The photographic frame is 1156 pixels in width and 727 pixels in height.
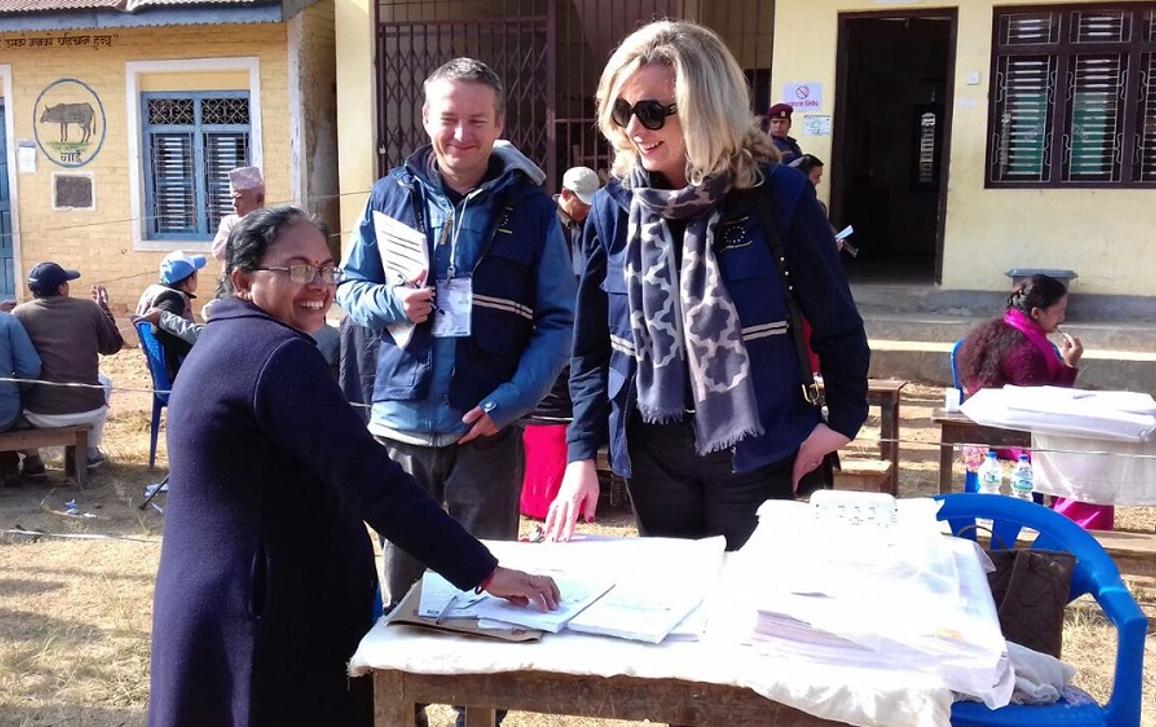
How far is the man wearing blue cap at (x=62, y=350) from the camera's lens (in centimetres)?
596

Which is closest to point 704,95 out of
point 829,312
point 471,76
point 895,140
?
point 829,312

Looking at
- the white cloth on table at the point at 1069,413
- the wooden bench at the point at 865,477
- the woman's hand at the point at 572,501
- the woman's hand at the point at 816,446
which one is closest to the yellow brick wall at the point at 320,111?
the wooden bench at the point at 865,477

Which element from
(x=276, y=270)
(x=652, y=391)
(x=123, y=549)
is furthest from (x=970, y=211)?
(x=276, y=270)

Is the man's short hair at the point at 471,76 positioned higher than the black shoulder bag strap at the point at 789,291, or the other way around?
the man's short hair at the point at 471,76

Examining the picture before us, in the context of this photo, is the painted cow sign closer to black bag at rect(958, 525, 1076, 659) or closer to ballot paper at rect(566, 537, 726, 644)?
ballot paper at rect(566, 537, 726, 644)

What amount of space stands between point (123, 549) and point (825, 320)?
155 inches

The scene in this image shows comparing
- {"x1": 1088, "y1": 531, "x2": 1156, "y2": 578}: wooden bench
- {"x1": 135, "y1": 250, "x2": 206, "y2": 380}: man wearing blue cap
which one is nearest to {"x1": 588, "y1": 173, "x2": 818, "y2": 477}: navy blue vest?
{"x1": 1088, "y1": 531, "x2": 1156, "y2": 578}: wooden bench

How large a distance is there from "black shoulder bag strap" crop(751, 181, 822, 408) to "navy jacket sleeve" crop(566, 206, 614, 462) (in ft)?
1.17

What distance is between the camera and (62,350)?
6031 mm

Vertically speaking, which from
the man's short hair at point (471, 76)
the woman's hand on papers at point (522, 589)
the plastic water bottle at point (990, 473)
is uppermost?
the man's short hair at point (471, 76)

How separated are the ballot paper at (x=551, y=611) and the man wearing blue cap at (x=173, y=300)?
426 centimetres

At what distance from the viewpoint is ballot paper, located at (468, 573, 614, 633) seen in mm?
1720

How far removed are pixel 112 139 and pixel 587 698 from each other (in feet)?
35.2

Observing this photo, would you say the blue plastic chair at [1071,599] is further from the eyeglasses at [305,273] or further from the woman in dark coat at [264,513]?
the eyeglasses at [305,273]
